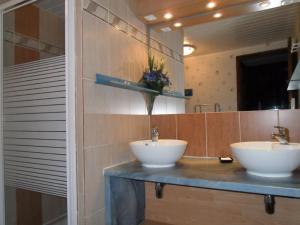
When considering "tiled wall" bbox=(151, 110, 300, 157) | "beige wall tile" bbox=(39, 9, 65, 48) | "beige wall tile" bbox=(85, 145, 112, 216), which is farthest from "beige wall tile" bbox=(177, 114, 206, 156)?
"beige wall tile" bbox=(39, 9, 65, 48)

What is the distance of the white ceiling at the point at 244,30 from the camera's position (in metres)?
1.36

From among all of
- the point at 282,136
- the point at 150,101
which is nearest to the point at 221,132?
the point at 282,136

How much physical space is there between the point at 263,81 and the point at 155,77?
0.73 m

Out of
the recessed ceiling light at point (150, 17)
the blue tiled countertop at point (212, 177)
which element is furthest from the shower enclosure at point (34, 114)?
the recessed ceiling light at point (150, 17)

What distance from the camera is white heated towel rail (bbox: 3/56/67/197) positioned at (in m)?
1.24

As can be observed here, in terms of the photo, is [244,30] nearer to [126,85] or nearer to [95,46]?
[126,85]

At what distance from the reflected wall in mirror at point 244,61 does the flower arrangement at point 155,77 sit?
17 centimetres

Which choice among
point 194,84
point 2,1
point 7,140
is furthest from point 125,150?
point 2,1

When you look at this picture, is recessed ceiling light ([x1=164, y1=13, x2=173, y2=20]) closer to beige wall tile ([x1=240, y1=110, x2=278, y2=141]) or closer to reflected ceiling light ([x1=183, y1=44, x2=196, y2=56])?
reflected ceiling light ([x1=183, y1=44, x2=196, y2=56])

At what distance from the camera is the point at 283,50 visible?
1360 millimetres

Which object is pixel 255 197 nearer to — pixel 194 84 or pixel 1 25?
pixel 194 84

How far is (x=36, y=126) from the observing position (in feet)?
4.47

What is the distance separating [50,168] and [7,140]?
1.45ft

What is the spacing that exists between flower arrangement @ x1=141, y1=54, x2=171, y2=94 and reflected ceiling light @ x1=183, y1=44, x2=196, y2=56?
215 mm
